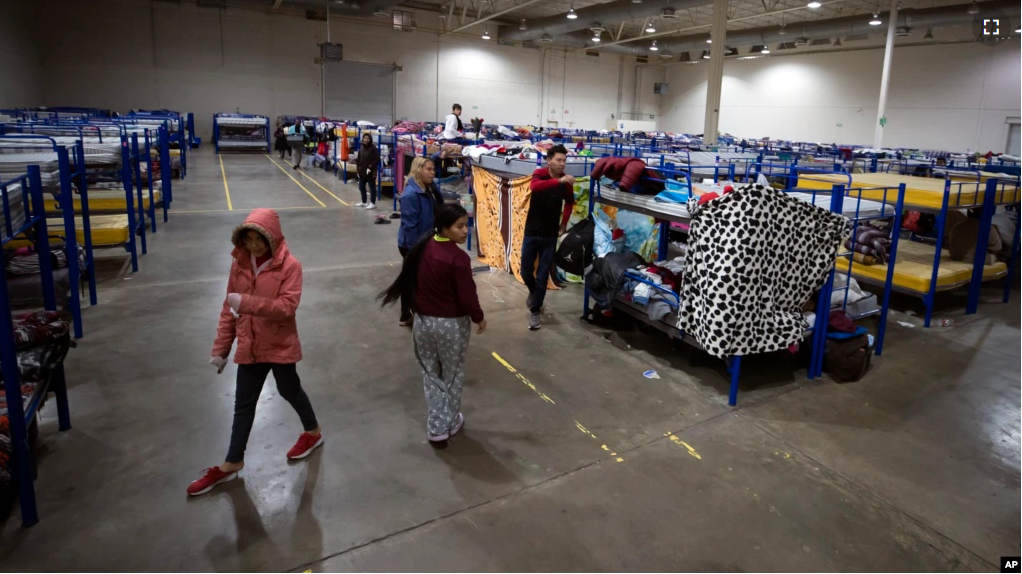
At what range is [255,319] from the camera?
11.1 feet

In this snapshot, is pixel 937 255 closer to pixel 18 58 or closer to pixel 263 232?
pixel 263 232

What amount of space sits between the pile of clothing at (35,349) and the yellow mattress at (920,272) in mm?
7127

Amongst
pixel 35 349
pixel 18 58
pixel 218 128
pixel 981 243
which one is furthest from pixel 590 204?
pixel 218 128

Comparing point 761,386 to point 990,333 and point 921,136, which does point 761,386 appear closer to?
point 990,333

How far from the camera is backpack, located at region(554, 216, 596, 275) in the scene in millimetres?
6328

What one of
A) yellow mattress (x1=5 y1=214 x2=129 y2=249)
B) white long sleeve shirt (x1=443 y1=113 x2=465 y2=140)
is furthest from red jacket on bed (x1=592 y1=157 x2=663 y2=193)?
white long sleeve shirt (x1=443 y1=113 x2=465 y2=140)

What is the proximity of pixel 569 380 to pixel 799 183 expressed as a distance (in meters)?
4.37

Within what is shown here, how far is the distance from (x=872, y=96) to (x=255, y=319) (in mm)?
29633

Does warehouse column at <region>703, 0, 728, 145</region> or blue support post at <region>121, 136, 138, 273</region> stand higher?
warehouse column at <region>703, 0, 728, 145</region>

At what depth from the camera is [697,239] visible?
469 centimetres

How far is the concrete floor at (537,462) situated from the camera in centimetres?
314

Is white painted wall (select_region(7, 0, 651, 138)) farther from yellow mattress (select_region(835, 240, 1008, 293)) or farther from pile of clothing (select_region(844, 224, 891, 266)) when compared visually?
yellow mattress (select_region(835, 240, 1008, 293))

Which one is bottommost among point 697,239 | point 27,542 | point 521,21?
point 27,542

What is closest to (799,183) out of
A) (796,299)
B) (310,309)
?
(796,299)
